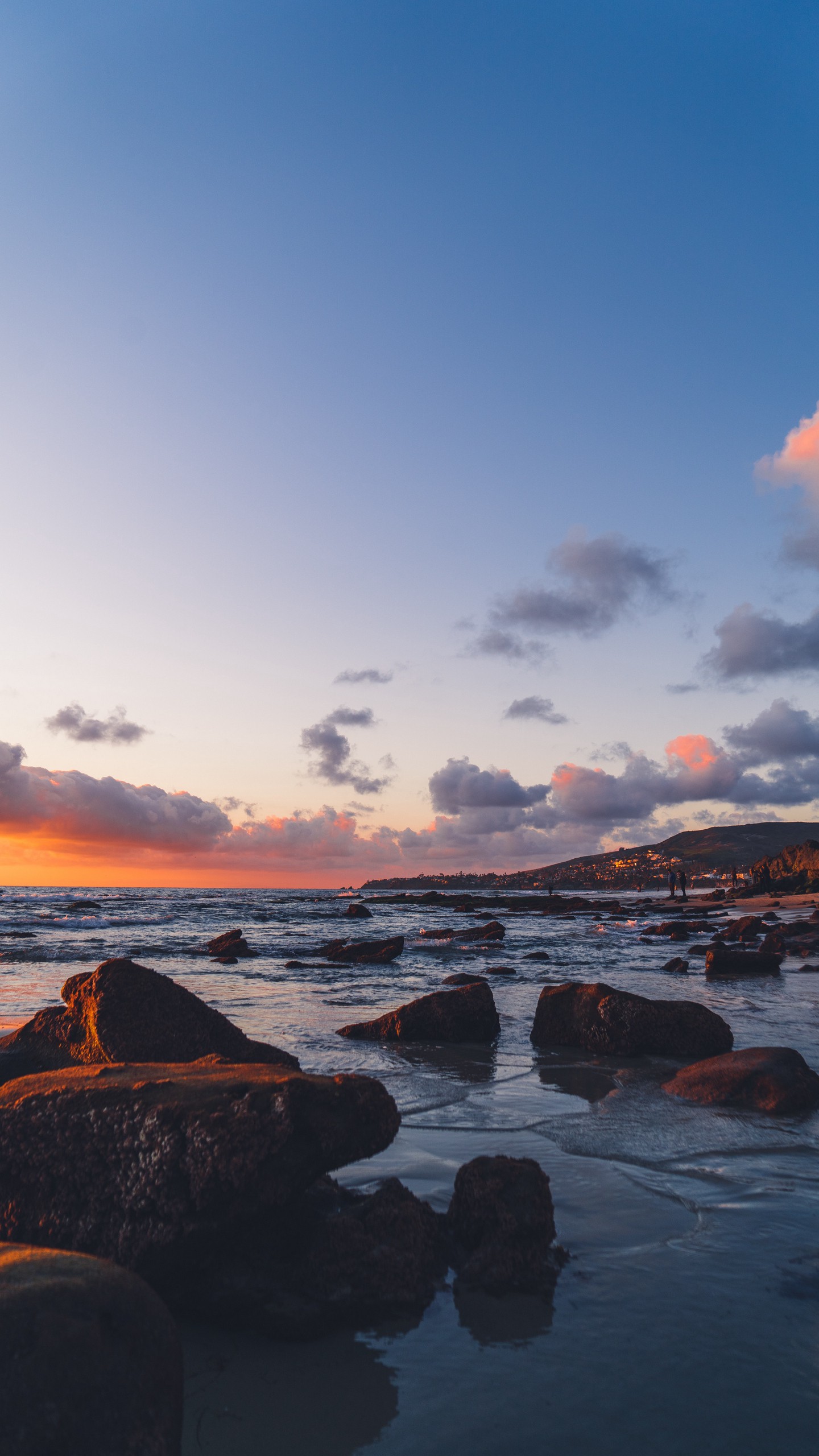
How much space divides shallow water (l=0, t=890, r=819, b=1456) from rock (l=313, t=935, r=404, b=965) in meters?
11.9

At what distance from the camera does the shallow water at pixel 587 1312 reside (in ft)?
8.50

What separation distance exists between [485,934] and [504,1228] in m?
27.2

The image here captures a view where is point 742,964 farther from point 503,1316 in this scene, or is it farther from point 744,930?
point 503,1316

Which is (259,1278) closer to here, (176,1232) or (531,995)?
(176,1232)

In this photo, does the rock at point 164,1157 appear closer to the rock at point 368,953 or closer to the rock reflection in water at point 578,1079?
the rock reflection in water at point 578,1079

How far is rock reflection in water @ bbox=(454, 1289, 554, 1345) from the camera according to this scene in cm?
311

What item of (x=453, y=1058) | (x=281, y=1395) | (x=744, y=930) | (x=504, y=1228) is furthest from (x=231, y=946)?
(x=281, y=1395)

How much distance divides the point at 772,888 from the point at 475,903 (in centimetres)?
2760

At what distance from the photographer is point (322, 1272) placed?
3.36 m

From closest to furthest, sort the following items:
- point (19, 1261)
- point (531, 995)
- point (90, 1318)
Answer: point (90, 1318) → point (19, 1261) → point (531, 995)

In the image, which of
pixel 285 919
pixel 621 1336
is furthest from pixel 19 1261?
pixel 285 919

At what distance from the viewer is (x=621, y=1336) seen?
309cm

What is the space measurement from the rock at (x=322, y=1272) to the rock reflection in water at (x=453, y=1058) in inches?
168

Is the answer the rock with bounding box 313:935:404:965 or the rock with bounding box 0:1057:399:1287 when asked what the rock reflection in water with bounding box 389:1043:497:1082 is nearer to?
the rock with bounding box 0:1057:399:1287
